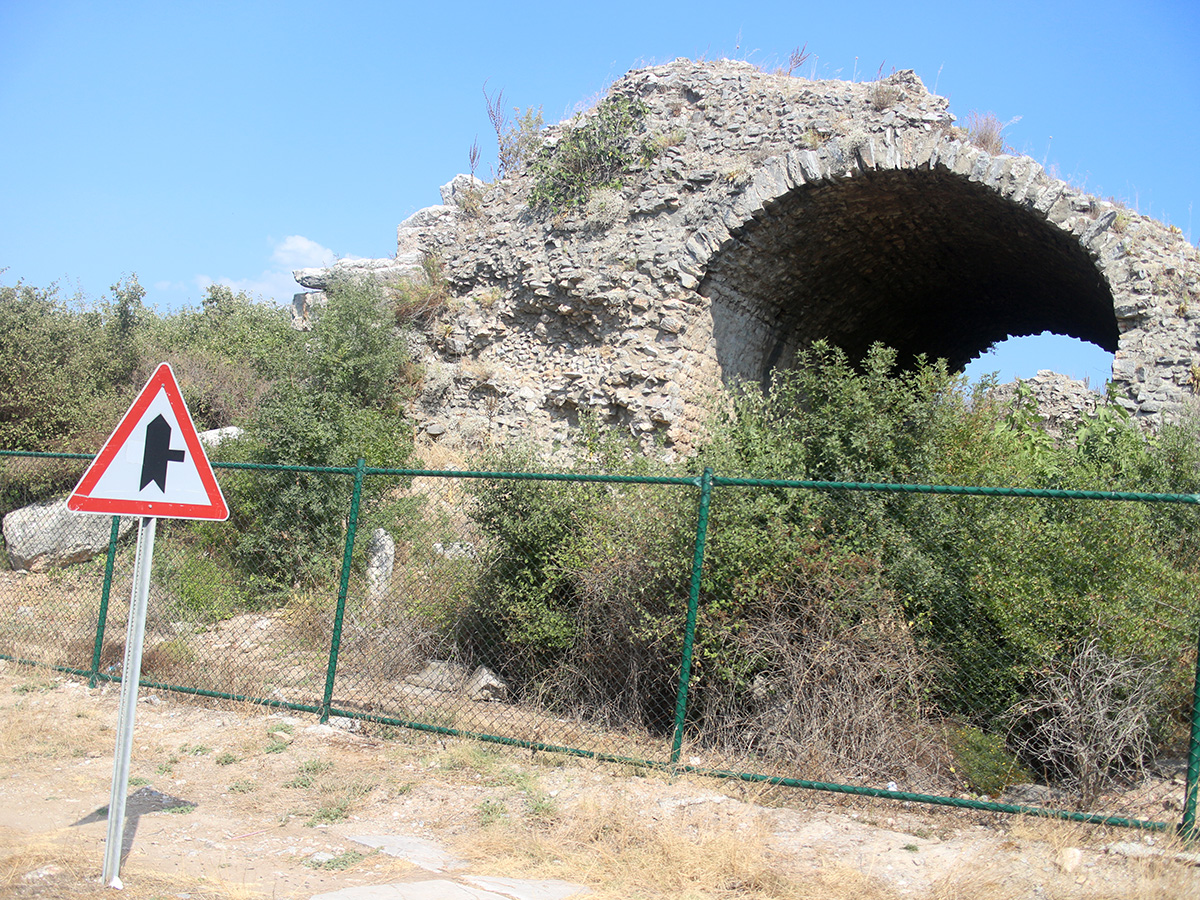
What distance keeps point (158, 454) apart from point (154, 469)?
72 mm

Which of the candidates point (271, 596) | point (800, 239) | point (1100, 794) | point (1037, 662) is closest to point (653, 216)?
point (800, 239)

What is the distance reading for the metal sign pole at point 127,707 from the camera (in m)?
3.45

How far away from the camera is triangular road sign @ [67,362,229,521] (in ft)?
12.0

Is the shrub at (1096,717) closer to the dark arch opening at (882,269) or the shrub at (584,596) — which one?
the shrub at (584,596)

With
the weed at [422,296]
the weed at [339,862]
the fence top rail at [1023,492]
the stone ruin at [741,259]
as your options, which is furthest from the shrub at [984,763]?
the weed at [422,296]

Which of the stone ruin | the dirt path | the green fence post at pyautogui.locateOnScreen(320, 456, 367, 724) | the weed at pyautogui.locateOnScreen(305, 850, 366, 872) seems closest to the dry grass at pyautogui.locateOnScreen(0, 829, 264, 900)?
the dirt path

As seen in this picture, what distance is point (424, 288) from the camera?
12055 mm

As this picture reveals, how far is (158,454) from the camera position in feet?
12.3

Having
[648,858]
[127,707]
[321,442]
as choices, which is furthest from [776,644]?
[321,442]

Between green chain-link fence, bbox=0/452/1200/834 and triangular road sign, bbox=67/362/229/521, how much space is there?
72.4 inches

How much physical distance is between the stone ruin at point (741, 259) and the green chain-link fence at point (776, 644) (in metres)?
3.60

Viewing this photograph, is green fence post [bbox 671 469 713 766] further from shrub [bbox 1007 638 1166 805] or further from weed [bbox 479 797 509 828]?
shrub [bbox 1007 638 1166 805]

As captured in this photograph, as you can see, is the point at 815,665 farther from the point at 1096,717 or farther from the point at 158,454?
the point at 158,454

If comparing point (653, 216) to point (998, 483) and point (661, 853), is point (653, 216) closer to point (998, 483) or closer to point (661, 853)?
point (998, 483)
